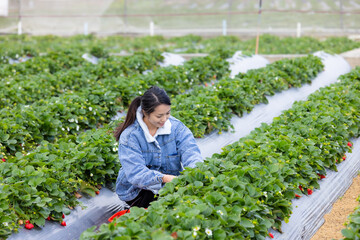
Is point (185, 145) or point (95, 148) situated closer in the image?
point (185, 145)

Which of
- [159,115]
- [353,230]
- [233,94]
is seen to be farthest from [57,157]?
[233,94]

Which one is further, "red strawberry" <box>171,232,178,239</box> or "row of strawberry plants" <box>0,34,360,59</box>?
"row of strawberry plants" <box>0,34,360,59</box>

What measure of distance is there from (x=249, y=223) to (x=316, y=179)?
62.1 inches

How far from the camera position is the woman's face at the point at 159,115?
12.3ft

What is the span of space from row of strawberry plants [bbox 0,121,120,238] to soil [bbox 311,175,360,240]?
79.4 inches

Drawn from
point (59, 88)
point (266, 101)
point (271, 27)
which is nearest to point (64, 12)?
point (271, 27)

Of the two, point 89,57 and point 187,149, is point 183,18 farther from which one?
point 187,149

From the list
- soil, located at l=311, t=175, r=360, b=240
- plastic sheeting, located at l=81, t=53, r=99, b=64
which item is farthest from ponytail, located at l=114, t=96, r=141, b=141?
plastic sheeting, located at l=81, t=53, r=99, b=64

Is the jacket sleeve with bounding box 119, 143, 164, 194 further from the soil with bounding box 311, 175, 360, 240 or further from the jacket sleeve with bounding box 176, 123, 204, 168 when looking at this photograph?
the soil with bounding box 311, 175, 360, 240

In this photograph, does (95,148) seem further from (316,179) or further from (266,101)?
(266,101)

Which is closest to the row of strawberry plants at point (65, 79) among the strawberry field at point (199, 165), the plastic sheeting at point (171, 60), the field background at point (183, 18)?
the strawberry field at point (199, 165)

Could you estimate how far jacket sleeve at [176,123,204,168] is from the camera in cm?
395

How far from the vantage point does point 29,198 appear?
Answer: 12.8ft

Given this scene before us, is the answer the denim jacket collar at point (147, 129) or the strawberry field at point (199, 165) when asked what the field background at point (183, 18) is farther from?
the denim jacket collar at point (147, 129)
